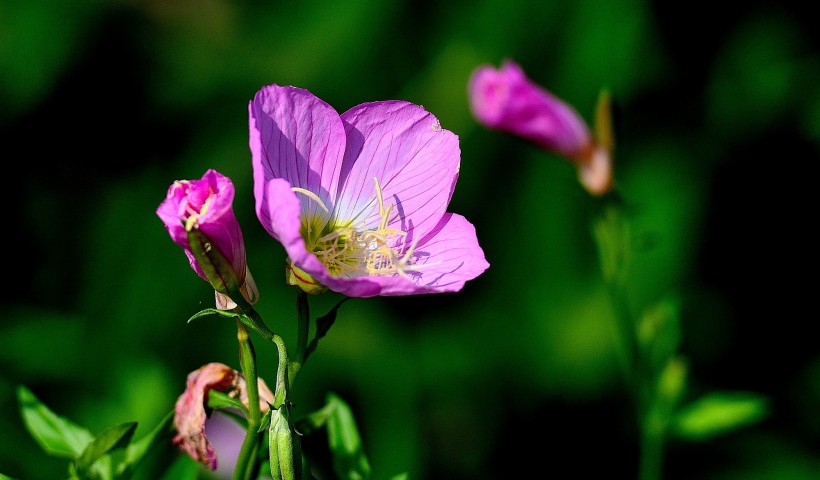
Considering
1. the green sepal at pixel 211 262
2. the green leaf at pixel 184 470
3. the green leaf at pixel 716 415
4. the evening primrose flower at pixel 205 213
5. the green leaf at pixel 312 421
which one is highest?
the evening primrose flower at pixel 205 213

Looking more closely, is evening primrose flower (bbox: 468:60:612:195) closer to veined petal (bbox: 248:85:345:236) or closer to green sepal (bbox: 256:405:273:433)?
veined petal (bbox: 248:85:345:236)

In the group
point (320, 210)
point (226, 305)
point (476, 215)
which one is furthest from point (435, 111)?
point (226, 305)

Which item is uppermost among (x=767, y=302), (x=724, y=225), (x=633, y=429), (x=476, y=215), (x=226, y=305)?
(x=226, y=305)

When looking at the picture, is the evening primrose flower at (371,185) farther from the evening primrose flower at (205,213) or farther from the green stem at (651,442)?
the green stem at (651,442)

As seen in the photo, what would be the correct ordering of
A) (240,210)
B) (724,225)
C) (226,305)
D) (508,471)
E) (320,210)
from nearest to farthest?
(226,305) < (320,210) < (508,471) < (240,210) < (724,225)

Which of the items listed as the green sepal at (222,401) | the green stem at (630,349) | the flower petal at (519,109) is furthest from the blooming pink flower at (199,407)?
the flower petal at (519,109)

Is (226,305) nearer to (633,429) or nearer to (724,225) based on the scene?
(633,429)
